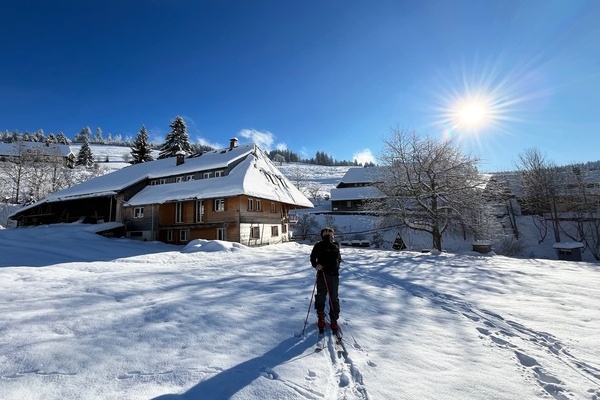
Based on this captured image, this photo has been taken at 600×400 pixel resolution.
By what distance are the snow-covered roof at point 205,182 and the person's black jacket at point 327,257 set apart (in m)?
15.8

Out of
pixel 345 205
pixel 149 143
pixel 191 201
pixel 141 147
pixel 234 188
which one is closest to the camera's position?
pixel 234 188

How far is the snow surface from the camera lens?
3721 mm

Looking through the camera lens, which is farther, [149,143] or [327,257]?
[149,143]

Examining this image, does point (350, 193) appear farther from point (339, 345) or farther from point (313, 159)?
point (313, 159)

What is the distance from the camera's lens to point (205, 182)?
25.2 meters

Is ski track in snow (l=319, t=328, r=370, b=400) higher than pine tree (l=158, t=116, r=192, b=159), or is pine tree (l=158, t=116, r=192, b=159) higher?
pine tree (l=158, t=116, r=192, b=159)

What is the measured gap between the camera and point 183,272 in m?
11.8

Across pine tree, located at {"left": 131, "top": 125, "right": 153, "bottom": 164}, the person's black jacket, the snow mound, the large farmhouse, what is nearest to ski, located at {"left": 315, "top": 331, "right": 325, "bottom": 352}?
the person's black jacket

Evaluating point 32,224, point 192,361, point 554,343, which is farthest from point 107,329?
point 32,224

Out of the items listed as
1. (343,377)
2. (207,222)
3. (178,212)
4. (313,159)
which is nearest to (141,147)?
(178,212)

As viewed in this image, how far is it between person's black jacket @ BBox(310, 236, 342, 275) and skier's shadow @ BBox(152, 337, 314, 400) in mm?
1565

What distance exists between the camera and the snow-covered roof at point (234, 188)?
73.2 ft

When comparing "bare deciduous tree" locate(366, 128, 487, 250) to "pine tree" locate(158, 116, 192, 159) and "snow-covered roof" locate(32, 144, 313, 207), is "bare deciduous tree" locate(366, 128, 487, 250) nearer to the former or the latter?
"snow-covered roof" locate(32, 144, 313, 207)

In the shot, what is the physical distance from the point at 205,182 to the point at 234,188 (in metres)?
4.76
